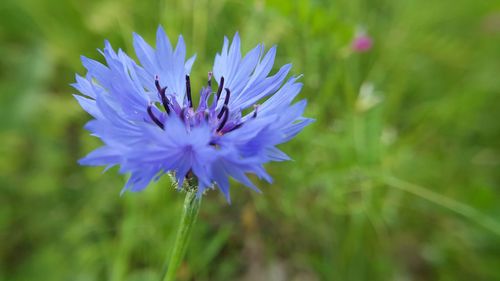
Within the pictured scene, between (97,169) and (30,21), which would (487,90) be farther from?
(30,21)

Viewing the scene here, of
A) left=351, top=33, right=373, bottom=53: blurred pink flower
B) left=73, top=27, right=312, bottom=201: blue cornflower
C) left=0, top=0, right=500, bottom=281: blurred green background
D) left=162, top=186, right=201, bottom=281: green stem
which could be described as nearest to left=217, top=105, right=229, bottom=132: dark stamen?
left=73, top=27, right=312, bottom=201: blue cornflower

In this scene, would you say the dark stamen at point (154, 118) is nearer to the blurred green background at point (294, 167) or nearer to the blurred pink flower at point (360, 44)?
the blurred green background at point (294, 167)

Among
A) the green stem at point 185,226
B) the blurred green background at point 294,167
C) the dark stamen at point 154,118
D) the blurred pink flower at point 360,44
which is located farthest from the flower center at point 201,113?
the blurred pink flower at point 360,44

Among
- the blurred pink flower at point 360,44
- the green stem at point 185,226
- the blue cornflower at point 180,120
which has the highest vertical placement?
the blurred pink flower at point 360,44

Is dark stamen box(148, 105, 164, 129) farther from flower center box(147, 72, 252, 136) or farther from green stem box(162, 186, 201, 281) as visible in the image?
green stem box(162, 186, 201, 281)

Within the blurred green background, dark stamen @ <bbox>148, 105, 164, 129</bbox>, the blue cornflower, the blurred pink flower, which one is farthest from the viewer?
the blurred pink flower

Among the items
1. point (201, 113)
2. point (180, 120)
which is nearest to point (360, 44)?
point (201, 113)

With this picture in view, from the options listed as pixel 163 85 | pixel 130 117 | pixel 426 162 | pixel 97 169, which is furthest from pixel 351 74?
pixel 130 117
